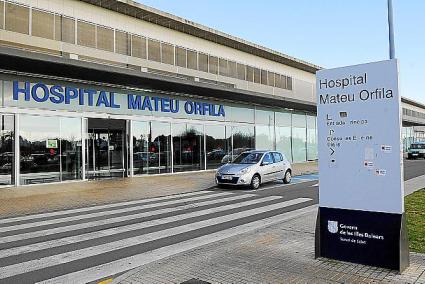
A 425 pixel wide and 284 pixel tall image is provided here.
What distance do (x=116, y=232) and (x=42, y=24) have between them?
15.2 m

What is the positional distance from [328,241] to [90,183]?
14.2 metres

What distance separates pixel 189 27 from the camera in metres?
26.8

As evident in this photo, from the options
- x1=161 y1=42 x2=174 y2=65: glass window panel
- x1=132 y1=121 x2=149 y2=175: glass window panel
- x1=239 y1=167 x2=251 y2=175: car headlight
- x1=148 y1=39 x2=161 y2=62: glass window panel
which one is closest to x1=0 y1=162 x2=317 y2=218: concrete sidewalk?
x1=239 y1=167 x2=251 y2=175: car headlight

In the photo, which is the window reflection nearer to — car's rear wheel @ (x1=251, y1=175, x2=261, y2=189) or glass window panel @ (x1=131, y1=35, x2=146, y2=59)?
glass window panel @ (x1=131, y1=35, x2=146, y2=59)

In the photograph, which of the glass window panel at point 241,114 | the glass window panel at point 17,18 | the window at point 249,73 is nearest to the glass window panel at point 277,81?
the window at point 249,73

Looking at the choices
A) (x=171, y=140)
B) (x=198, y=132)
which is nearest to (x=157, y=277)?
(x=171, y=140)

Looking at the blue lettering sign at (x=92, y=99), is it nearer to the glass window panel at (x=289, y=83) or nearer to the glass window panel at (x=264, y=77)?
the glass window panel at (x=264, y=77)

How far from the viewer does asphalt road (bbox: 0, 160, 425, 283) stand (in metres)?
5.74

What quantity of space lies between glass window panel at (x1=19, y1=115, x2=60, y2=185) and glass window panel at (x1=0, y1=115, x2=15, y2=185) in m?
0.35

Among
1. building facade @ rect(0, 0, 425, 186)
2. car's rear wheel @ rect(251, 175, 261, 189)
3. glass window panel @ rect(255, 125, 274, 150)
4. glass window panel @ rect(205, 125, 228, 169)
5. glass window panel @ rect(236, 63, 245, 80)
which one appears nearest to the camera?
car's rear wheel @ rect(251, 175, 261, 189)

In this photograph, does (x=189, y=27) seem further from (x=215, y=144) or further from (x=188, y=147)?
(x=188, y=147)

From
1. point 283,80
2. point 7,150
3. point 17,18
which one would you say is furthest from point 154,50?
point 283,80

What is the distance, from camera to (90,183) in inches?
704

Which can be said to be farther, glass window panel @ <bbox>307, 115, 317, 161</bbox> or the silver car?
glass window panel @ <bbox>307, 115, 317, 161</bbox>
